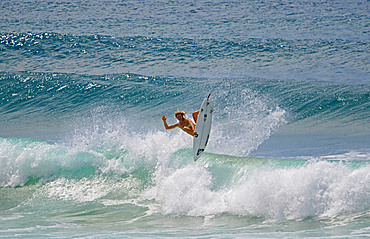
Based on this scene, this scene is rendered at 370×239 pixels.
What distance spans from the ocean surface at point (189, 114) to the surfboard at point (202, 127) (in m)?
0.63

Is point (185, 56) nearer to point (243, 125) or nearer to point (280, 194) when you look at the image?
point (243, 125)

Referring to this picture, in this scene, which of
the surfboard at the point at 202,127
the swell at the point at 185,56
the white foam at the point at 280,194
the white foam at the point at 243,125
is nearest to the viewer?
the white foam at the point at 280,194

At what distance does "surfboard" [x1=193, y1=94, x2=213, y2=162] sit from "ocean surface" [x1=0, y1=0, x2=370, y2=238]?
63cm

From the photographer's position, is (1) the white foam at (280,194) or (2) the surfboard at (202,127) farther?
(2) the surfboard at (202,127)

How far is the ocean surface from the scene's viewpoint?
834 cm

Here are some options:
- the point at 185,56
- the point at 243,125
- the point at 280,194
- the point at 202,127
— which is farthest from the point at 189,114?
the point at 185,56

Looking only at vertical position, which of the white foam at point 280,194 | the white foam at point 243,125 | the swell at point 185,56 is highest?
the swell at point 185,56

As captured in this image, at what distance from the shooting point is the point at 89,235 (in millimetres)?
7789

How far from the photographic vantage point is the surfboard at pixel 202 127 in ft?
30.5

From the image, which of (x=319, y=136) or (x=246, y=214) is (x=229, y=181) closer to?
(x=246, y=214)

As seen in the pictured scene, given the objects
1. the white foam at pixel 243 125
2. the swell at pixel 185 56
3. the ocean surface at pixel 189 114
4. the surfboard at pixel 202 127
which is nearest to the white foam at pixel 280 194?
the ocean surface at pixel 189 114

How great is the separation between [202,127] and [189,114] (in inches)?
255

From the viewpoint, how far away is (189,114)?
52.1 feet

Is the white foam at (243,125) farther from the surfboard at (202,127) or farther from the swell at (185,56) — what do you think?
the swell at (185,56)
